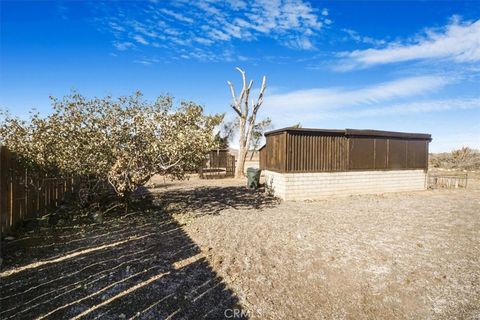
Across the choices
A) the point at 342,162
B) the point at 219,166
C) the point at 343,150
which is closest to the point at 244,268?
the point at 342,162

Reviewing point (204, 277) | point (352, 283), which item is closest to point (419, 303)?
point (352, 283)

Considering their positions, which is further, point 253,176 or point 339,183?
point 253,176

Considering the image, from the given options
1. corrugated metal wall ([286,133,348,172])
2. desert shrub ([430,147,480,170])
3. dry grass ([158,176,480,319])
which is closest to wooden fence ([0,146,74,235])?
dry grass ([158,176,480,319])

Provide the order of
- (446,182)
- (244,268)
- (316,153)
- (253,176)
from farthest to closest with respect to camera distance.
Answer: (446,182), (253,176), (316,153), (244,268)

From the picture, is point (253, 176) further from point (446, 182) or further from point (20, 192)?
point (446, 182)

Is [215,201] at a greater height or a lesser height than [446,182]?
lesser

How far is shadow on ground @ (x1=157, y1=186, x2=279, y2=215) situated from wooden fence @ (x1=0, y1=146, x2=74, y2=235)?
392 cm

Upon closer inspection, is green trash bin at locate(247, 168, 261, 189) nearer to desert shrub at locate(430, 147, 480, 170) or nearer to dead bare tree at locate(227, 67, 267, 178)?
dead bare tree at locate(227, 67, 267, 178)

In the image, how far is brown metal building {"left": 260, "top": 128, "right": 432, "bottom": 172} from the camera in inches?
491

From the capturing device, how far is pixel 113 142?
848cm

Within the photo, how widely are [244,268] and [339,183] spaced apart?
9847 millimetres

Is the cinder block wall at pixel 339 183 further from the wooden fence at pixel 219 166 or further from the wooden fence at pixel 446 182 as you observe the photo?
the wooden fence at pixel 219 166

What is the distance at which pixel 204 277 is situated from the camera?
15.3 feet

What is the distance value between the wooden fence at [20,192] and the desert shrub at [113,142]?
0.48 m
